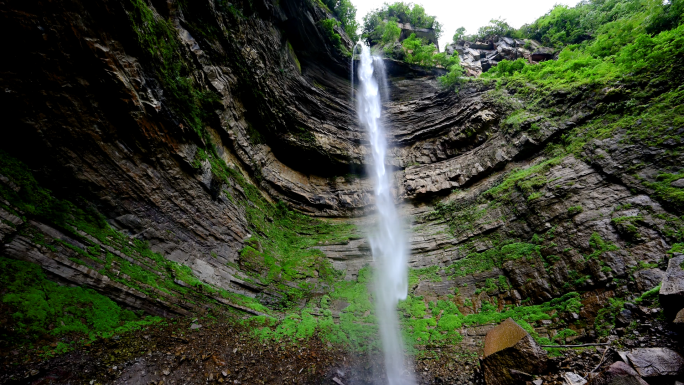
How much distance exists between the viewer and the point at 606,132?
29.9 feet

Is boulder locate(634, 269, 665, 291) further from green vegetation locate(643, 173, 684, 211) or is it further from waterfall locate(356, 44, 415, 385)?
waterfall locate(356, 44, 415, 385)

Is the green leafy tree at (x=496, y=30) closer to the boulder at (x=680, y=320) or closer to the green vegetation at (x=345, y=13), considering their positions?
the green vegetation at (x=345, y=13)

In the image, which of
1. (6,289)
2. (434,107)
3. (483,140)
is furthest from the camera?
(434,107)

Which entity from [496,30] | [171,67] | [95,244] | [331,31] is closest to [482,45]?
[496,30]

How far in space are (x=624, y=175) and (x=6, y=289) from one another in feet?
51.3

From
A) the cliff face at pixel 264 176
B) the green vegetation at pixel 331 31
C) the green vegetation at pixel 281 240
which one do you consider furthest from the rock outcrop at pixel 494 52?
the green vegetation at pixel 281 240

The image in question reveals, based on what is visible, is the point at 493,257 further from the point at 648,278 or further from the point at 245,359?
the point at 245,359

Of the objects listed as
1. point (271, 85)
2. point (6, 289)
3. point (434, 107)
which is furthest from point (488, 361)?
point (434, 107)

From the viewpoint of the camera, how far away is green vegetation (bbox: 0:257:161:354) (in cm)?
409

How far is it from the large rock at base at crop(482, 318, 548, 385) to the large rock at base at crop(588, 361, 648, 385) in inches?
37.9

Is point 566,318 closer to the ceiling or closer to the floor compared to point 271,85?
closer to the floor

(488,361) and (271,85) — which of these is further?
(271,85)

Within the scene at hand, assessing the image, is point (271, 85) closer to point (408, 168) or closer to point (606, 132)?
point (408, 168)

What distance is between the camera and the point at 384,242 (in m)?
13.3
